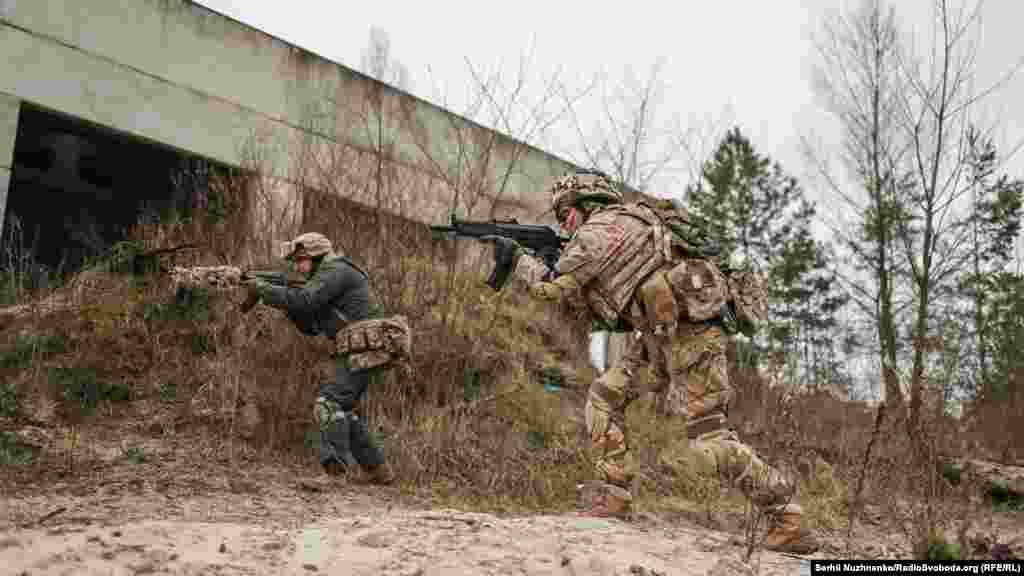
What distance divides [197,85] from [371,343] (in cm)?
502

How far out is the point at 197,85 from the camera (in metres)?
9.45

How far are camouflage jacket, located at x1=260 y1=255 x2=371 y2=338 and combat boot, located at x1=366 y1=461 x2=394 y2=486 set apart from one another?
916 mm

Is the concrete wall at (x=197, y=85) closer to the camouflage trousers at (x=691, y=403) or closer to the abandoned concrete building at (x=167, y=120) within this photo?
the abandoned concrete building at (x=167, y=120)

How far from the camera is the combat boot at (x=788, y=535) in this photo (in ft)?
15.4

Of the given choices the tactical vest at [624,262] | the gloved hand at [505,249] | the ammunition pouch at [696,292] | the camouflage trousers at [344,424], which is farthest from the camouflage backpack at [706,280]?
the camouflage trousers at [344,424]

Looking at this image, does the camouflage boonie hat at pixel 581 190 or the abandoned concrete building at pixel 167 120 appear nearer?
the camouflage boonie hat at pixel 581 190

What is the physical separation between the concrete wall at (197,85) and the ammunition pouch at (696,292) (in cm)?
323

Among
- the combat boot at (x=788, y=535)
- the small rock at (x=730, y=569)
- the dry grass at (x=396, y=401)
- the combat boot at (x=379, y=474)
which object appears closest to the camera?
the small rock at (x=730, y=569)

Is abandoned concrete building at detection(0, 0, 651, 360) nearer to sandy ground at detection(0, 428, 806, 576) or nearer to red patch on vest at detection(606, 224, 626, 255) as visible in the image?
red patch on vest at detection(606, 224, 626, 255)

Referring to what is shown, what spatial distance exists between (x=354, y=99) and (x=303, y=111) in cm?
68

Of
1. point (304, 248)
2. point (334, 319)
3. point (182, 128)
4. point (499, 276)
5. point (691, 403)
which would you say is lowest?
point (691, 403)

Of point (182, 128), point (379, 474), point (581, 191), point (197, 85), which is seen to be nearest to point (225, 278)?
point (379, 474)

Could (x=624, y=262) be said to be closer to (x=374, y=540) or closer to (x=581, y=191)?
(x=581, y=191)

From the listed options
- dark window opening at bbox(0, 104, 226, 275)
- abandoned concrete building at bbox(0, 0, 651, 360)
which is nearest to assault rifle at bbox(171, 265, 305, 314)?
abandoned concrete building at bbox(0, 0, 651, 360)
